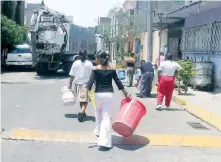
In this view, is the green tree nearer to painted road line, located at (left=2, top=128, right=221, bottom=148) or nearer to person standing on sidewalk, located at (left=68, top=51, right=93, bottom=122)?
person standing on sidewalk, located at (left=68, top=51, right=93, bottom=122)

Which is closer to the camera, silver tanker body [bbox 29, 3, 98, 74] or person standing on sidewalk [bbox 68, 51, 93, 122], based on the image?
person standing on sidewalk [bbox 68, 51, 93, 122]

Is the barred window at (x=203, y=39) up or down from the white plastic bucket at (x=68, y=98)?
up

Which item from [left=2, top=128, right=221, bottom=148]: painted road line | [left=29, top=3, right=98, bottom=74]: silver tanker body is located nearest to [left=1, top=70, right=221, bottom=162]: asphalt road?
[left=2, top=128, right=221, bottom=148]: painted road line

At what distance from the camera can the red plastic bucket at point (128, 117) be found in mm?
6887

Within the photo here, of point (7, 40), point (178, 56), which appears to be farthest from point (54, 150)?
point (7, 40)

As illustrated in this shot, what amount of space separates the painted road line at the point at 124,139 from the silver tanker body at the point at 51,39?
45.3 ft

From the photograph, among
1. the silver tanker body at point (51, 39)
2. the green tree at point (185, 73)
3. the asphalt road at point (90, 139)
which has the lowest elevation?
the asphalt road at point (90, 139)

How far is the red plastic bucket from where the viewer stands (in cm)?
689

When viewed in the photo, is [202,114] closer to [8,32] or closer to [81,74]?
[81,74]

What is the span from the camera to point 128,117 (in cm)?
689

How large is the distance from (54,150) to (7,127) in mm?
1989

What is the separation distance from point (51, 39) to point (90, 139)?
14606 millimetres

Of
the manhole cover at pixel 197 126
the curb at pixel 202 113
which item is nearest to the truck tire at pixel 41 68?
the curb at pixel 202 113

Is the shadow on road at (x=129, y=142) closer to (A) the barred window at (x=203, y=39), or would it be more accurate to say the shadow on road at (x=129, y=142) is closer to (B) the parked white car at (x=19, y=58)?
(A) the barred window at (x=203, y=39)
